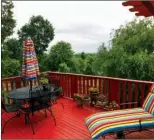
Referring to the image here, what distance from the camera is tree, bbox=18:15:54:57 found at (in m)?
14.4

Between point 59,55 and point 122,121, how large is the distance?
1072 centimetres

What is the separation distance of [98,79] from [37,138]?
2319 mm

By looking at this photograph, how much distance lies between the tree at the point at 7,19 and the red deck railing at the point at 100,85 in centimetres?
404

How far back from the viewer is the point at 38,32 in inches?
573

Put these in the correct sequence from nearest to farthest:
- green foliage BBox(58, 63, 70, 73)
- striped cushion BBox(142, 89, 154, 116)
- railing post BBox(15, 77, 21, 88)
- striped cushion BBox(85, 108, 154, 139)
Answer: striped cushion BBox(85, 108, 154, 139), striped cushion BBox(142, 89, 154, 116), railing post BBox(15, 77, 21, 88), green foliage BBox(58, 63, 70, 73)

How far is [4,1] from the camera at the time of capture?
9039mm

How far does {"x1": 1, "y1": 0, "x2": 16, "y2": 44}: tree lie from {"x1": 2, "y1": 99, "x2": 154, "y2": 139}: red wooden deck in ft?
18.1

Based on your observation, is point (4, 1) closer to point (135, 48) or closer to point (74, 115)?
point (135, 48)

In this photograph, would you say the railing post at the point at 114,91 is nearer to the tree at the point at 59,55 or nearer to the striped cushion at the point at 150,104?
the striped cushion at the point at 150,104

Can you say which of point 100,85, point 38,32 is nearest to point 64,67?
point 38,32

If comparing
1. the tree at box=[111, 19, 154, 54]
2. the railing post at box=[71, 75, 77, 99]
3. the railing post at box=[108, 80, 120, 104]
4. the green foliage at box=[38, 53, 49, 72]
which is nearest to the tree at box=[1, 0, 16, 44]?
the green foliage at box=[38, 53, 49, 72]

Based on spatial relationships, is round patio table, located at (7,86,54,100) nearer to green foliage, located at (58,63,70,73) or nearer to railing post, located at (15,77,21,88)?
railing post, located at (15,77,21,88)

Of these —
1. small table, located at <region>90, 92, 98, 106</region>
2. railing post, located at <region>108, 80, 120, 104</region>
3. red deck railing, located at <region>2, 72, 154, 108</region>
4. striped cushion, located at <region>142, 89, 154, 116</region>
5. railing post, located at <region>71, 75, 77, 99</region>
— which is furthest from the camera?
railing post, located at <region>71, 75, 77, 99</region>

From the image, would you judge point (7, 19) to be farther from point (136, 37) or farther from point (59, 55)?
point (136, 37)
